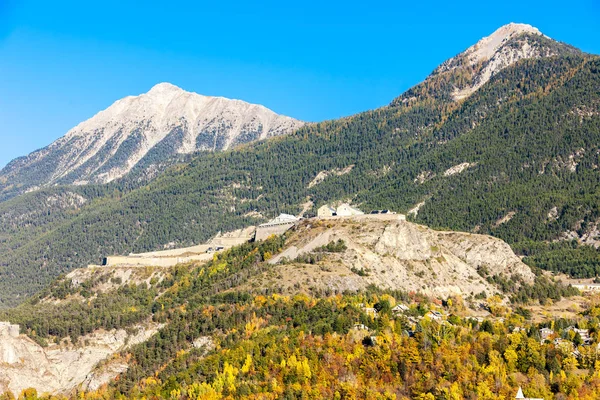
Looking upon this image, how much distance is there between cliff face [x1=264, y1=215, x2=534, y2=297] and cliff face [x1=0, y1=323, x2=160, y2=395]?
2638 centimetres

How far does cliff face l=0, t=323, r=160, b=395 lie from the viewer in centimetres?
15638

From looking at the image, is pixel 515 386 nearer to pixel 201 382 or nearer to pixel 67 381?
pixel 201 382

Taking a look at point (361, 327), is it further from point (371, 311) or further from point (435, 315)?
point (435, 315)

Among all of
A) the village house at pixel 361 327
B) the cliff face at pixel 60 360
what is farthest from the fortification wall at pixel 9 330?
the village house at pixel 361 327

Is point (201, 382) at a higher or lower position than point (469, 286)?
lower

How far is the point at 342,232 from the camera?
17975 cm

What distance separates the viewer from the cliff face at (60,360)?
513 feet

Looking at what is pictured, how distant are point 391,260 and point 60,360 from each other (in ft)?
194

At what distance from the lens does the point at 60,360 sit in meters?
163

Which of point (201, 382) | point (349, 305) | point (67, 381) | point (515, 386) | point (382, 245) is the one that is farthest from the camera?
point (382, 245)

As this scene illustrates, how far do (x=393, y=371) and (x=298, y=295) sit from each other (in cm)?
3126

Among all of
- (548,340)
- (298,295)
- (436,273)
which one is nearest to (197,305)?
(298,295)

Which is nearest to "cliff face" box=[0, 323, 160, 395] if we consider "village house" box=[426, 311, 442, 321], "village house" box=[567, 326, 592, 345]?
"village house" box=[426, 311, 442, 321]

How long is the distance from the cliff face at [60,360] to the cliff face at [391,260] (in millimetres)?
26376
